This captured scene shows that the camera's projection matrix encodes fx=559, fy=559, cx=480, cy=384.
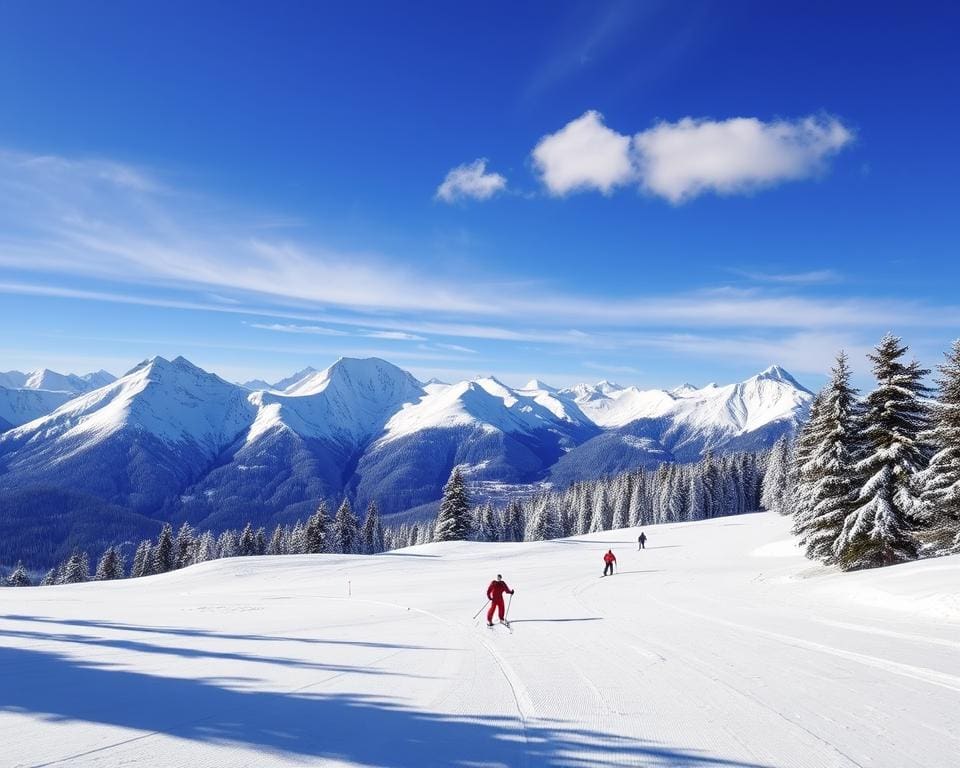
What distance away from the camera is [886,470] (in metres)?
22.6

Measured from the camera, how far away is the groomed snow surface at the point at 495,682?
4.94m

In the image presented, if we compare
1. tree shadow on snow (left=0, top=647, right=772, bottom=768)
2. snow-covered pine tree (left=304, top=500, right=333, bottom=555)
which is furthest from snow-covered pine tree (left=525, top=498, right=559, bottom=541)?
tree shadow on snow (left=0, top=647, right=772, bottom=768)

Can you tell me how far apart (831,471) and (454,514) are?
4148 centimetres

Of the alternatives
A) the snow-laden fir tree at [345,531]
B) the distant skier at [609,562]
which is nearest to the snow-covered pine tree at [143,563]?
the snow-laden fir tree at [345,531]

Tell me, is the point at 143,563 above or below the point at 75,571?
above

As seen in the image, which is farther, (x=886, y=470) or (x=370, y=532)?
(x=370, y=532)

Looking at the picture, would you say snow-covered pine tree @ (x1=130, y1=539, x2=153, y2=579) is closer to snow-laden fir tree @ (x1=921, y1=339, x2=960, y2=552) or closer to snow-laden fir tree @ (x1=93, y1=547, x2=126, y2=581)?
snow-laden fir tree @ (x1=93, y1=547, x2=126, y2=581)

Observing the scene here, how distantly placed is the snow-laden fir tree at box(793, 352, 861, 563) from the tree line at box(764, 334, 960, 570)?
40 mm

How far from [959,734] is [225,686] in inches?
315

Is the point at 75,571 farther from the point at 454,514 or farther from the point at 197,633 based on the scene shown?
the point at 197,633

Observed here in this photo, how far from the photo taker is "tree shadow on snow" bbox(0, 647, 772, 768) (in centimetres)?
477

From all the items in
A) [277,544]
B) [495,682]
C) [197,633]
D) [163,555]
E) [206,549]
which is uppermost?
[495,682]

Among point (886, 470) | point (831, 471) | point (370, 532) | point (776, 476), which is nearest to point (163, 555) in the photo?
point (370, 532)

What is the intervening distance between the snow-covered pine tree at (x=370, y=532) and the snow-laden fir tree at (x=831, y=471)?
57.1m
